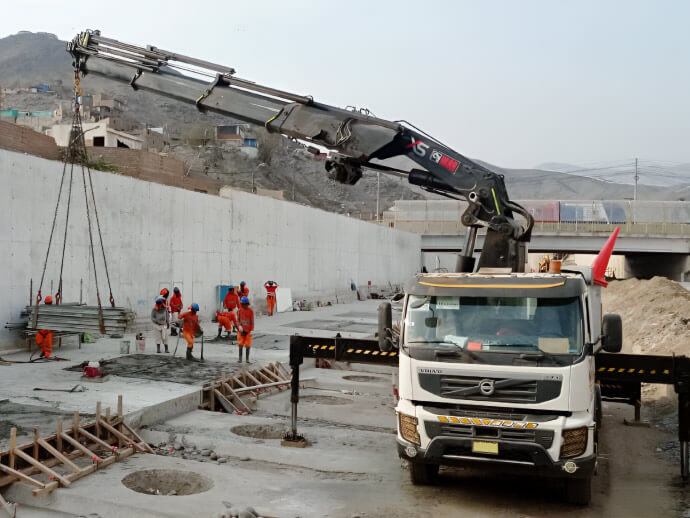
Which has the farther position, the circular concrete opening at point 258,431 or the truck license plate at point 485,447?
the circular concrete opening at point 258,431

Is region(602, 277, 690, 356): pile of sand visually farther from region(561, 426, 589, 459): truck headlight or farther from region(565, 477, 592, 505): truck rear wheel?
region(561, 426, 589, 459): truck headlight

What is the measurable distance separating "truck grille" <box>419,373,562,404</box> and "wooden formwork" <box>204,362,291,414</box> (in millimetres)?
6691

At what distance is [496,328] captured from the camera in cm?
755

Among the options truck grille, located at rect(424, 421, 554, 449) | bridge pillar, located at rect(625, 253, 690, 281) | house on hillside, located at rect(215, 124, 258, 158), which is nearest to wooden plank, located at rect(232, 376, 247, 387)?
truck grille, located at rect(424, 421, 554, 449)

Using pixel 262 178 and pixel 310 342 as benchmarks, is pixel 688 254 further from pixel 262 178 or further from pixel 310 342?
pixel 262 178

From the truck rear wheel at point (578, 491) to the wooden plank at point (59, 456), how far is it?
610cm

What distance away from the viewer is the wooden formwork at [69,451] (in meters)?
7.75

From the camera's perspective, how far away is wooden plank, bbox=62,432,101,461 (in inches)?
340

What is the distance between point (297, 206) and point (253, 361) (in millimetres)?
18946

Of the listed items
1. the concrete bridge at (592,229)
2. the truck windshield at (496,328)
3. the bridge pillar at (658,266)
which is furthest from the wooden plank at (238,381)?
the bridge pillar at (658,266)

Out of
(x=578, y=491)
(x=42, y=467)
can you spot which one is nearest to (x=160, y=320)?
(x=42, y=467)

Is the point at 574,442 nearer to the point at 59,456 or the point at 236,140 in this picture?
the point at 59,456

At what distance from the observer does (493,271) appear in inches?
349

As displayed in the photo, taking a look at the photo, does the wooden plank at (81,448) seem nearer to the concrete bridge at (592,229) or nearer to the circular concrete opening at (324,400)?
the circular concrete opening at (324,400)
